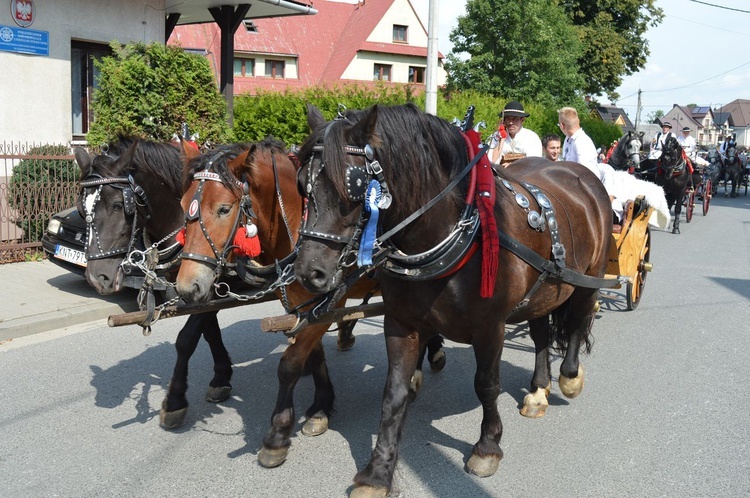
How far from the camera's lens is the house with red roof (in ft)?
137

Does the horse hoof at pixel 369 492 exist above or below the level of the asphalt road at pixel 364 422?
above

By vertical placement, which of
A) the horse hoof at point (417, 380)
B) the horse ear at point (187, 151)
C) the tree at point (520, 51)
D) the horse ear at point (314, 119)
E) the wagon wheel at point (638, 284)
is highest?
the tree at point (520, 51)

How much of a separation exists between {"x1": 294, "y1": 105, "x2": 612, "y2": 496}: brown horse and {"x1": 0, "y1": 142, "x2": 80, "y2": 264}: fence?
7519 mm

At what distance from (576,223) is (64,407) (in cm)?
385

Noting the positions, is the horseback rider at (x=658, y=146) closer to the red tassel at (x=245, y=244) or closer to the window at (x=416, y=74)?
the red tassel at (x=245, y=244)

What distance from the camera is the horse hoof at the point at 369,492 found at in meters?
3.32

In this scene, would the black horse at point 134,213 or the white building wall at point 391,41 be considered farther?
the white building wall at point 391,41

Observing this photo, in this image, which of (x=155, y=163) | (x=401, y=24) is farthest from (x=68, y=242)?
(x=401, y=24)

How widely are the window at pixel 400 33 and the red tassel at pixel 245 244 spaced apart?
42571 millimetres

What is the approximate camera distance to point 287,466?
383 centimetres

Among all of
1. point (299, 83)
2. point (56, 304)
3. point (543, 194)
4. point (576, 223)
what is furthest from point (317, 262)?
point (299, 83)

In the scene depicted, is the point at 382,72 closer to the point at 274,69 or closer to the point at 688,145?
the point at 274,69

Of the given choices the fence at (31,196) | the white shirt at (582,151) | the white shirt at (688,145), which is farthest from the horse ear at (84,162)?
the white shirt at (688,145)

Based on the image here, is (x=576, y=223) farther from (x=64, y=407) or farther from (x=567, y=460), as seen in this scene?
(x=64, y=407)
